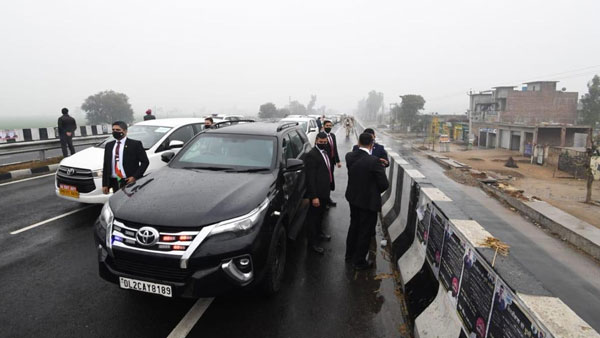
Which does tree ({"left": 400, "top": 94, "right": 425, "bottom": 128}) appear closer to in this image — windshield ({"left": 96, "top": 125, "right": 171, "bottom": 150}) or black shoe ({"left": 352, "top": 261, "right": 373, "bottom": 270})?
windshield ({"left": 96, "top": 125, "right": 171, "bottom": 150})

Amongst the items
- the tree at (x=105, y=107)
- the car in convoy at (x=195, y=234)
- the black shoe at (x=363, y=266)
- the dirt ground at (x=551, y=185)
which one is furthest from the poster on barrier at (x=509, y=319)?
the tree at (x=105, y=107)

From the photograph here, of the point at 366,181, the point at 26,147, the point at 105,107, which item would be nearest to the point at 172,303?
the point at 366,181

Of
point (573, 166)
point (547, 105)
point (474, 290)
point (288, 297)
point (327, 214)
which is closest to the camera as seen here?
point (474, 290)

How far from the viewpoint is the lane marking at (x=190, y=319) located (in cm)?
305

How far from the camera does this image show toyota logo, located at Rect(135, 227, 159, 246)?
2.99 meters

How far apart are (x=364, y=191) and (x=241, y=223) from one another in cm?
171

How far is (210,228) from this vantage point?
9.99 ft

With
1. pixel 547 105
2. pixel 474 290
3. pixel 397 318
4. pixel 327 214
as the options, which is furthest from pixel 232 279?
pixel 547 105

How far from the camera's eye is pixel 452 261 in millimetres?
2855

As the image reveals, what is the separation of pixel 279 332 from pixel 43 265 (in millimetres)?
3388

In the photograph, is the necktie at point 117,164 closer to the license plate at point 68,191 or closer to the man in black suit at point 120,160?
the man in black suit at point 120,160

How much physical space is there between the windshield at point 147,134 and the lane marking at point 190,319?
4.61 metres

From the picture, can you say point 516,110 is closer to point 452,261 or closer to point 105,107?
point 452,261

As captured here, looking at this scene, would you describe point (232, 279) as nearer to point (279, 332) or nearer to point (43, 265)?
point (279, 332)
